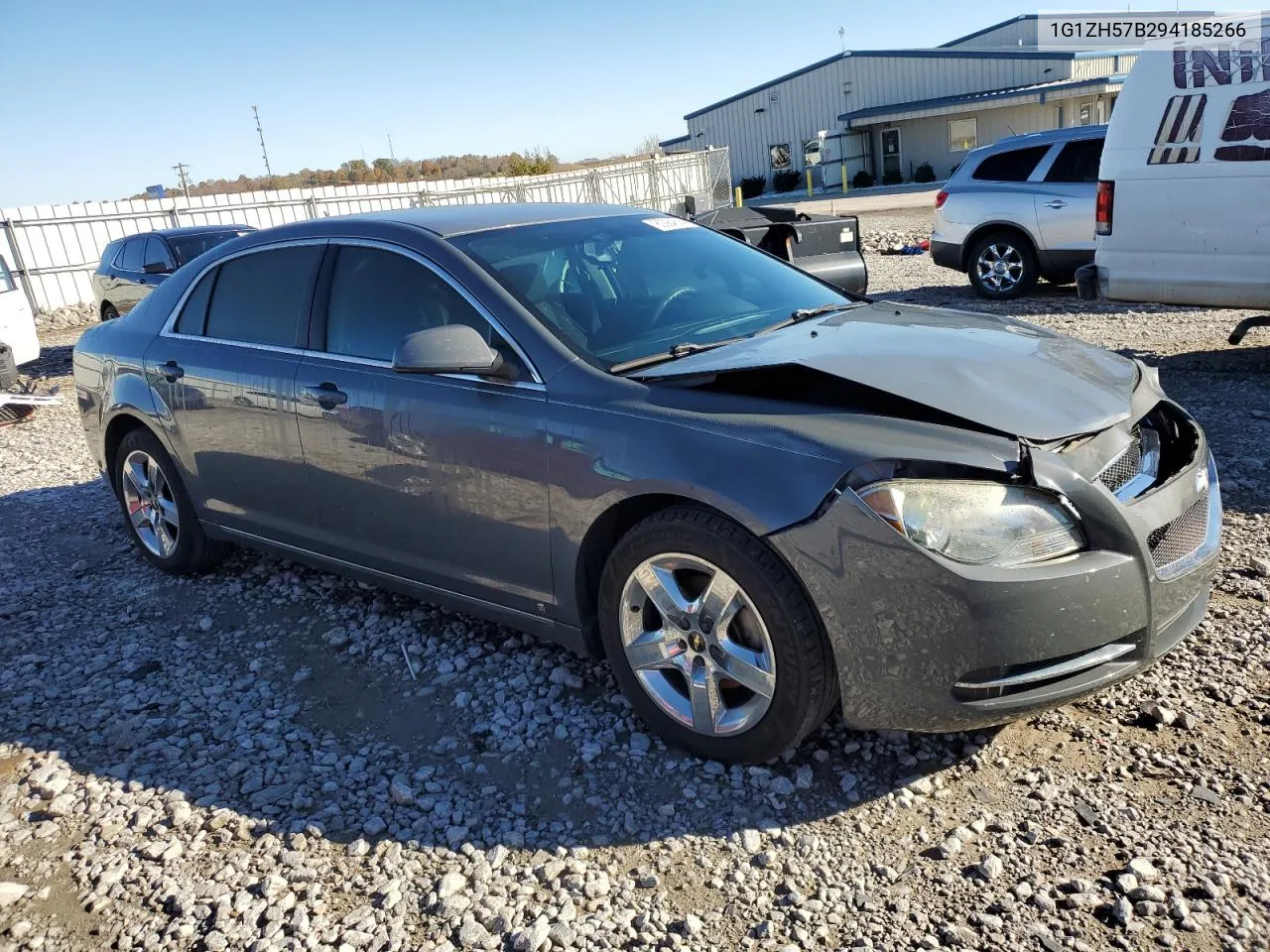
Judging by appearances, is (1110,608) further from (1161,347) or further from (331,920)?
(1161,347)

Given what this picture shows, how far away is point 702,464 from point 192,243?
1227 cm

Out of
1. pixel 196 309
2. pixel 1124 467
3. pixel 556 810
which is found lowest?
pixel 556 810

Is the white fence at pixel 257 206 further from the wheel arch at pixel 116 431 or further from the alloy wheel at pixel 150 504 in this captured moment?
the alloy wheel at pixel 150 504

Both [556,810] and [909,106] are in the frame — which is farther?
[909,106]

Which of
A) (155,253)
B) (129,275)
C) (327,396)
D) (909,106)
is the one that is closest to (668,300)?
(327,396)

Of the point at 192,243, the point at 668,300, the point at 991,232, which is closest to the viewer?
the point at 668,300

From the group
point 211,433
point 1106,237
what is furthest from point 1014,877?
point 1106,237

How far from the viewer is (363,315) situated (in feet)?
12.9

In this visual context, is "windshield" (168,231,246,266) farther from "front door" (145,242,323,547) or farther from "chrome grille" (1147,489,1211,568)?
"chrome grille" (1147,489,1211,568)

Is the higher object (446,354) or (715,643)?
(446,354)

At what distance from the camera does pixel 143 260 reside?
44.2ft

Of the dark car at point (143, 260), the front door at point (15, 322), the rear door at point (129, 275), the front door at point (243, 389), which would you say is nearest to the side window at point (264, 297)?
the front door at point (243, 389)

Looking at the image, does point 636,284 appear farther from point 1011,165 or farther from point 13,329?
point 13,329

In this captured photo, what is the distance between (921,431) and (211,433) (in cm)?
328
